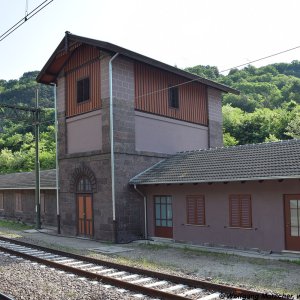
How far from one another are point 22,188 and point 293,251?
1898 cm

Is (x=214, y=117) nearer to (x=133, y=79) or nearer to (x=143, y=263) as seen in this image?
(x=133, y=79)

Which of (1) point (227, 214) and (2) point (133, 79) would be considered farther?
(2) point (133, 79)

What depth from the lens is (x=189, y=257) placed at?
13141 mm

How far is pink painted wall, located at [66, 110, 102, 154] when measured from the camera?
1820cm

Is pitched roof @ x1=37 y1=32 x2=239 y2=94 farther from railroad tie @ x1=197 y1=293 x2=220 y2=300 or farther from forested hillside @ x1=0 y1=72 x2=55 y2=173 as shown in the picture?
forested hillside @ x1=0 y1=72 x2=55 y2=173

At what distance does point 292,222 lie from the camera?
13.1 meters

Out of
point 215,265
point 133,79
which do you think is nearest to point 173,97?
point 133,79

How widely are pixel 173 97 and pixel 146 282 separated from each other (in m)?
12.6

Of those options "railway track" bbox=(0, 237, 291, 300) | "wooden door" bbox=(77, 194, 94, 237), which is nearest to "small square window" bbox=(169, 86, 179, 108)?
"wooden door" bbox=(77, 194, 94, 237)

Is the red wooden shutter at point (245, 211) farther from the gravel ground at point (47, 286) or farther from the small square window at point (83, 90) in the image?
the small square window at point (83, 90)

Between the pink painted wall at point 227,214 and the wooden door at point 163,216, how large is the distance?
0.94 feet

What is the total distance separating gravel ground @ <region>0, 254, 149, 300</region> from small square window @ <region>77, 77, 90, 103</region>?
9587 millimetres

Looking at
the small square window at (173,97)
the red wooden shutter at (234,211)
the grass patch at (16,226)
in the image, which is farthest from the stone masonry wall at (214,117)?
the grass patch at (16,226)

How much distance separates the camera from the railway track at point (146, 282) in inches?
316
